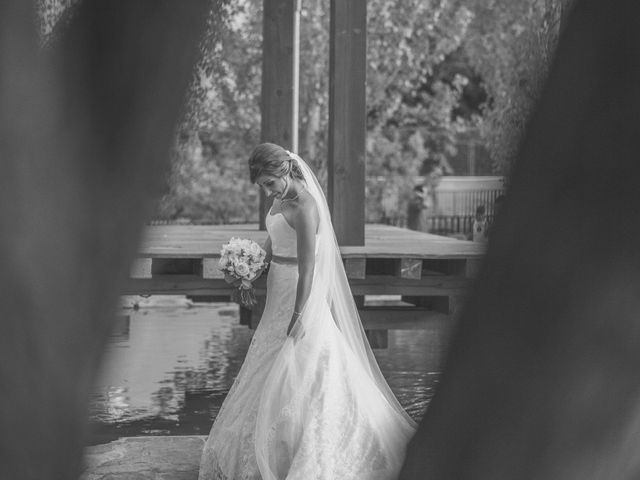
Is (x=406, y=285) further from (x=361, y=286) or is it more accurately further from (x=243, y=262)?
(x=243, y=262)

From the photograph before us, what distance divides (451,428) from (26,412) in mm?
298

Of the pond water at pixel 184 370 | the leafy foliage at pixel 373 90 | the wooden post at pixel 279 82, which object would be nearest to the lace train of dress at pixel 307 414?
the pond water at pixel 184 370

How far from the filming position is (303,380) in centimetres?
589

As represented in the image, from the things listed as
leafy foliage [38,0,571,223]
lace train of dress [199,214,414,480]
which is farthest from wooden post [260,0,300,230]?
leafy foliage [38,0,571,223]

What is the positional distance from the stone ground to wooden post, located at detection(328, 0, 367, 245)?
2.52 meters

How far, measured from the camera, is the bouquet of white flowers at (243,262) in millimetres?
6788

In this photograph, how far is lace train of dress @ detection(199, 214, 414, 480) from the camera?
5789mm

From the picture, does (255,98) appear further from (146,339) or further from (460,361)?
(460,361)

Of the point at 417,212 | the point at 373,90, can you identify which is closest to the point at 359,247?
the point at 373,90

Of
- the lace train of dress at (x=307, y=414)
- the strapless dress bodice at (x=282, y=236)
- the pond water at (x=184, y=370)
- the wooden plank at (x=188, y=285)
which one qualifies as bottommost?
the pond water at (x=184, y=370)

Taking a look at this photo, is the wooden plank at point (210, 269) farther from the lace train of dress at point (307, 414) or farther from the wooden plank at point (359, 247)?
the lace train of dress at point (307, 414)

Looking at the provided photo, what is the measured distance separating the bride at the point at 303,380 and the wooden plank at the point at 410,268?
3.20 m

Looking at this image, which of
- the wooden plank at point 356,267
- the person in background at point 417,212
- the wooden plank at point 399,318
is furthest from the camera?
the person in background at point 417,212

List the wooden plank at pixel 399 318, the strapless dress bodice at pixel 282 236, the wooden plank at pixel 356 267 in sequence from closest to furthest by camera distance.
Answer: the strapless dress bodice at pixel 282 236
the wooden plank at pixel 356 267
the wooden plank at pixel 399 318
